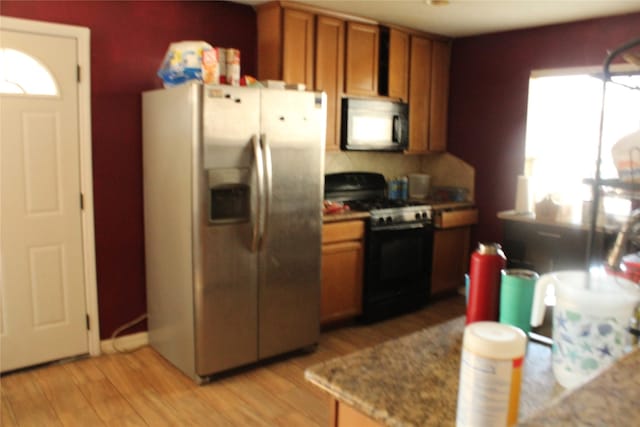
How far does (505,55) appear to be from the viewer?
4578 mm

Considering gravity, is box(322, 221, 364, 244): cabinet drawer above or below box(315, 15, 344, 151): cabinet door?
below

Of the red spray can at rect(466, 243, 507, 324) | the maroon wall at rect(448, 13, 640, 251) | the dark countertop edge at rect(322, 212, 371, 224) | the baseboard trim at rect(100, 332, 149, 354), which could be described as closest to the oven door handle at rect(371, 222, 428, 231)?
the dark countertop edge at rect(322, 212, 371, 224)

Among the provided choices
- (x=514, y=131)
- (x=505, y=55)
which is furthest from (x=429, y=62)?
(x=514, y=131)

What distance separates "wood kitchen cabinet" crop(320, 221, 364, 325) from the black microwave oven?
72cm

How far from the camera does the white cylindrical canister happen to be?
82cm

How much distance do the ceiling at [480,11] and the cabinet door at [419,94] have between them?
0.23m

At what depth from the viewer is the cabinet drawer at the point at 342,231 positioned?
148 inches

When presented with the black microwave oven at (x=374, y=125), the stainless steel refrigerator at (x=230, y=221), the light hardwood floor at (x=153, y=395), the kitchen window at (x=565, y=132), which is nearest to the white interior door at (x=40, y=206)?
the light hardwood floor at (x=153, y=395)

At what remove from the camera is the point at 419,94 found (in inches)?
185

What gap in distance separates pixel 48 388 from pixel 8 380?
27 cm

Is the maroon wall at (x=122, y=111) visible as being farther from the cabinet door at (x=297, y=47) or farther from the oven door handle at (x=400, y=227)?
the oven door handle at (x=400, y=227)

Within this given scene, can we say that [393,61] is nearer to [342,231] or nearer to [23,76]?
[342,231]

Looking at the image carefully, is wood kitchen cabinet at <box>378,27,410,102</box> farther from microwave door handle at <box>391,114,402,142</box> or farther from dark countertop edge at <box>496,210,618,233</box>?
dark countertop edge at <box>496,210,618,233</box>

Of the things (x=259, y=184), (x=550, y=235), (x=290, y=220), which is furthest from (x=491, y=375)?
(x=550, y=235)
